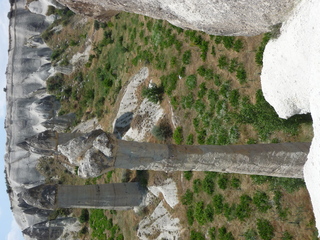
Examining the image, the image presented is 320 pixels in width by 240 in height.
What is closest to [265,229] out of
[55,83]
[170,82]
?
[170,82]

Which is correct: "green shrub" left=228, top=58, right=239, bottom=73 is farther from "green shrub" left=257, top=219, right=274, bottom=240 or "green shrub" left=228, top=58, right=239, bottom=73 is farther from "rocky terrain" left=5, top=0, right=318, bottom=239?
"green shrub" left=257, top=219, right=274, bottom=240

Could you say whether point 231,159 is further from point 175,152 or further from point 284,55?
point 284,55

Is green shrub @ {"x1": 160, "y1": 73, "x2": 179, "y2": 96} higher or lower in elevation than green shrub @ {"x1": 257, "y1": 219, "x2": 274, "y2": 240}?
higher

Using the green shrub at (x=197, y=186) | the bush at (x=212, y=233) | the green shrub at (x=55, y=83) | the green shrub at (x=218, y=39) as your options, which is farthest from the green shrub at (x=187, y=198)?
the green shrub at (x=55, y=83)

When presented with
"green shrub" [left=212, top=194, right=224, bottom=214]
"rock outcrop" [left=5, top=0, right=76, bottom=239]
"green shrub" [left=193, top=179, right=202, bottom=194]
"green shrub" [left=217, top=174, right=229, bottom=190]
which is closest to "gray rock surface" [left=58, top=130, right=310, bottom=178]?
"green shrub" [left=217, top=174, right=229, bottom=190]

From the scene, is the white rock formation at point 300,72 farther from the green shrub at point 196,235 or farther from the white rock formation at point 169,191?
the white rock formation at point 169,191

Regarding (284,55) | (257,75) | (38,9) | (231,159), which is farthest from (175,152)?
(38,9)
